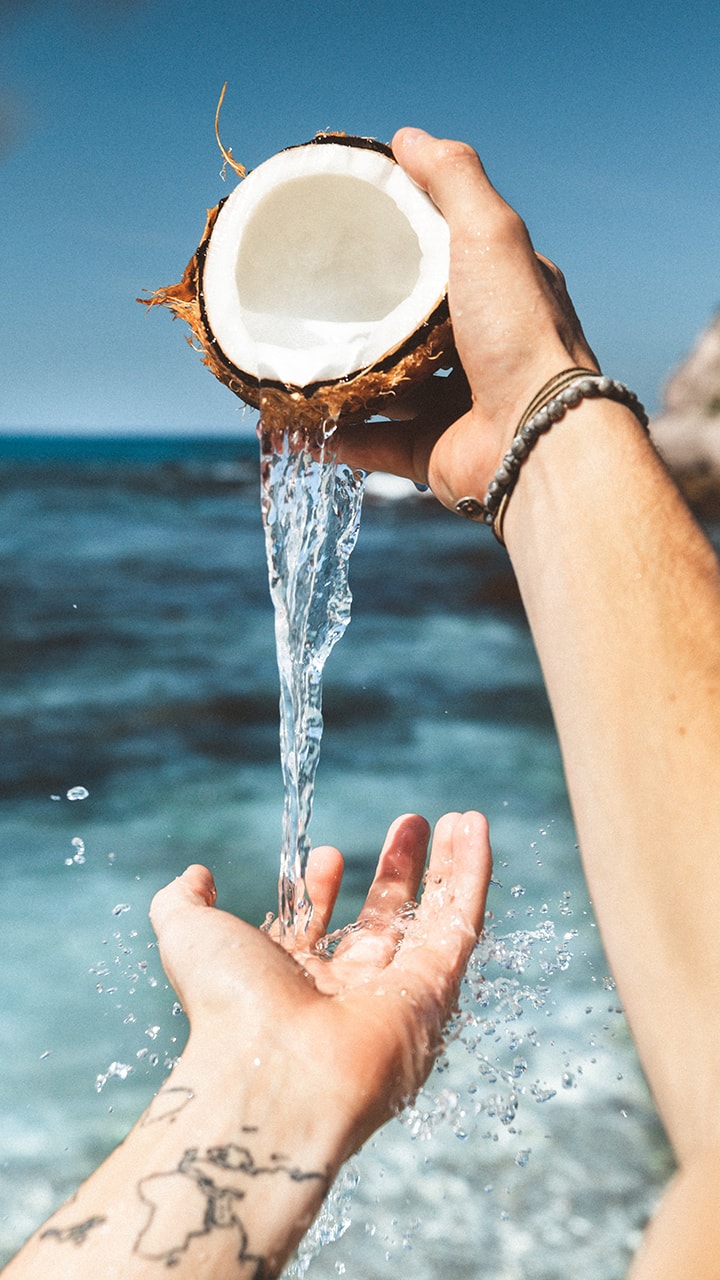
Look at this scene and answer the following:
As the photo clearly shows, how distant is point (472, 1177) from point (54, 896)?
2.34m

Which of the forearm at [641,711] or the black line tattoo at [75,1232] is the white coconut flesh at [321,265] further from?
the black line tattoo at [75,1232]

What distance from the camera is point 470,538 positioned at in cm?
1569

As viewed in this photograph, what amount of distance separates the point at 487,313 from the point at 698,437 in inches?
592

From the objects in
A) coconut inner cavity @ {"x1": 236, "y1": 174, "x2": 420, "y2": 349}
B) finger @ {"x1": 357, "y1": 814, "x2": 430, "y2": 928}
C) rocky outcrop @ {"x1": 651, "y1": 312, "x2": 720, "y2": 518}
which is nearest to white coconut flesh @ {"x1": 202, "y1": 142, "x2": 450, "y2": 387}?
coconut inner cavity @ {"x1": 236, "y1": 174, "x2": 420, "y2": 349}

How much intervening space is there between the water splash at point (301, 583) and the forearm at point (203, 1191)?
637 millimetres

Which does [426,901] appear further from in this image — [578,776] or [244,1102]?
[578,776]

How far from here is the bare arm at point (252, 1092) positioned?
135cm

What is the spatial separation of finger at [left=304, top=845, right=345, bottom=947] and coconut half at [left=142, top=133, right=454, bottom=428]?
3.08 ft

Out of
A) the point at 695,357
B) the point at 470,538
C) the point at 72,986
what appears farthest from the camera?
the point at 695,357

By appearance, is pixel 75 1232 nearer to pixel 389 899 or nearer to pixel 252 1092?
pixel 252 1092

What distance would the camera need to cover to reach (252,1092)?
1483mm

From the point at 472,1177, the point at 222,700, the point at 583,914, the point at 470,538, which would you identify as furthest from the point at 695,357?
the point at 472,1177

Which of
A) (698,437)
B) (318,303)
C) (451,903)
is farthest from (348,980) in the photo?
(698,437)

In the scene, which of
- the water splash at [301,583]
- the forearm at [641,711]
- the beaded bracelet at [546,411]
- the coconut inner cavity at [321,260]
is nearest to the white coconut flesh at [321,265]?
the coconut inner cavity at [321,260]
